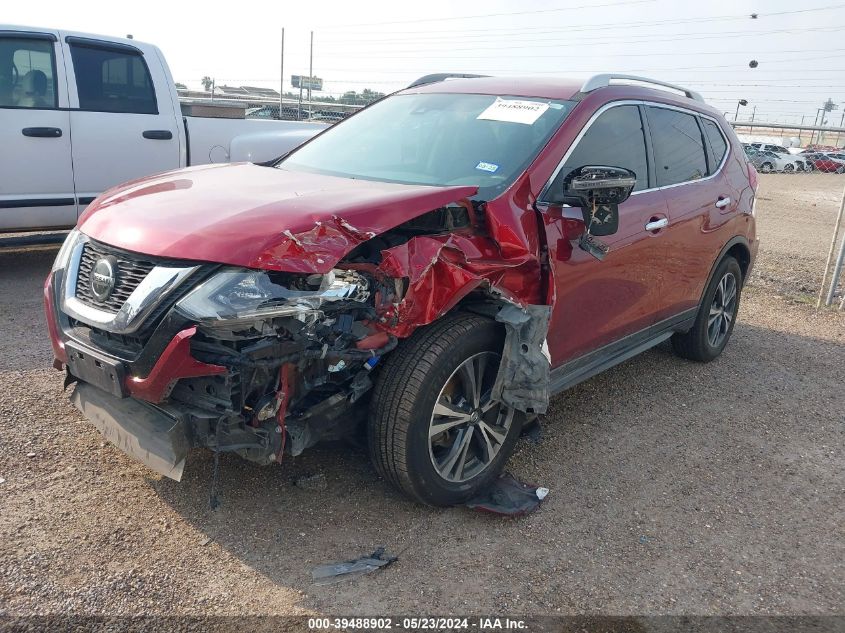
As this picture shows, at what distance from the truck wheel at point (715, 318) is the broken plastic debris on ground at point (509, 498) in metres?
2.40

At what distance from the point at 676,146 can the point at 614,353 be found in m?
1.45

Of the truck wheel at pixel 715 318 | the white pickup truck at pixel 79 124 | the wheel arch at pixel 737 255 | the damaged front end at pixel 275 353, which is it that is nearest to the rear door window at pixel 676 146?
the wheel arch at pixel 737 255

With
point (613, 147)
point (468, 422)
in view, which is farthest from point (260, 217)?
point (613, 147)

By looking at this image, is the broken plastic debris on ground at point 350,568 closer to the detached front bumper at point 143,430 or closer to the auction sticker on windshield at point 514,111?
the detached front bumper at point 143,430

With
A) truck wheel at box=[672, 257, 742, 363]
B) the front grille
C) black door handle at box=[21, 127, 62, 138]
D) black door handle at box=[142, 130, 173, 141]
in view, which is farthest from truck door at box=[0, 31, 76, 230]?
truck wheel at box=[672, 257, 742, 363]

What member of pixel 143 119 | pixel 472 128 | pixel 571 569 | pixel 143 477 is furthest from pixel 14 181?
pixel 571 569

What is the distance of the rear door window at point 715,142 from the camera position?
16.6 ft

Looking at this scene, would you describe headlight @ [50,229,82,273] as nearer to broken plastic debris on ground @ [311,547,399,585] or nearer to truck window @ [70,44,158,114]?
broken plastic debris on ground @ [311,547,399,585]

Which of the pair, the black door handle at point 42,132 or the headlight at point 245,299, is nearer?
the headlight at point 245,299

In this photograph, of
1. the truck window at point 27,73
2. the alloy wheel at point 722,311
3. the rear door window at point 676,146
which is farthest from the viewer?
the truck window at point 27,73

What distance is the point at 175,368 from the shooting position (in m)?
2.58

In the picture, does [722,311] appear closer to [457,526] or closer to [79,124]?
[457,526]

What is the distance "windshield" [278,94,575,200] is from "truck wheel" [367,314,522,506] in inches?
28.2

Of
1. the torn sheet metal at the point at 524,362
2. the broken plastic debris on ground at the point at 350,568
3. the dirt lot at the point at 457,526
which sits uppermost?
the torn sheet metal at the point at 524,362
